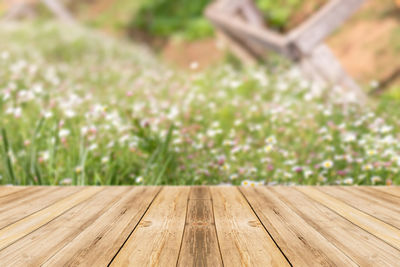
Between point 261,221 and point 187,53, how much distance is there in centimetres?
1089

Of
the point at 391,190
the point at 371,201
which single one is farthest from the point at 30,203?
the point at 391,190

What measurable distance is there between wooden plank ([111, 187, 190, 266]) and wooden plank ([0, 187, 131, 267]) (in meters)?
0.24

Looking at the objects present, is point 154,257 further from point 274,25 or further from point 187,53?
point 187,53

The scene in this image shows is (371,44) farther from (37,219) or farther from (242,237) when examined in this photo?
(37,219)

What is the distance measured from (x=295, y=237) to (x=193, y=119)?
2452mm

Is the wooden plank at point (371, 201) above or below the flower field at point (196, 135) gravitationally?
below

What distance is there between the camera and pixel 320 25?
153 inches

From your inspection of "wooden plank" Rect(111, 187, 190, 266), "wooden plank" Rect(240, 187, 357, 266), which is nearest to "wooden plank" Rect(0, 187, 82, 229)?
"wooden plank" Rect(111, 187, 190, 266)

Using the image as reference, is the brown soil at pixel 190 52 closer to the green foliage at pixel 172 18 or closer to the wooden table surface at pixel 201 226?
the green foliage at pixel 172 18

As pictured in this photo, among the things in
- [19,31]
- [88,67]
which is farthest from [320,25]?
[19,31]

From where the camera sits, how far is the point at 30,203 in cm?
183

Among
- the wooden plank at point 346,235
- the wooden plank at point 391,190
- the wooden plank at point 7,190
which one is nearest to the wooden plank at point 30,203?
the wooden plank at point 7,190

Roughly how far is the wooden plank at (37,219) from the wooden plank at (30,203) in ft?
0.16

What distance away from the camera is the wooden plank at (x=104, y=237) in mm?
1188
